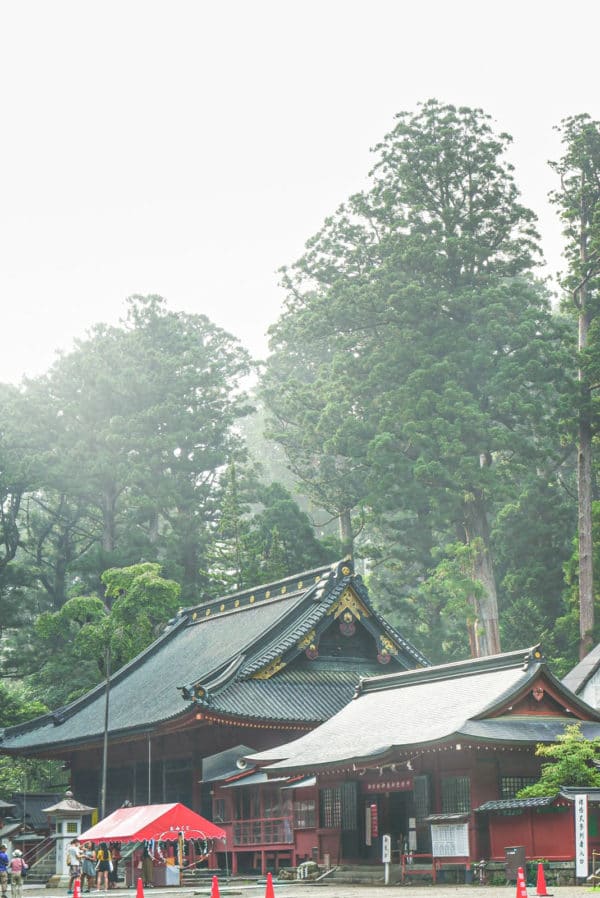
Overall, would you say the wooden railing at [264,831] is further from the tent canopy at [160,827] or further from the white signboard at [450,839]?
the tent canopy at [160,827]

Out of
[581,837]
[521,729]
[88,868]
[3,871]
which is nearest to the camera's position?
[581,837]

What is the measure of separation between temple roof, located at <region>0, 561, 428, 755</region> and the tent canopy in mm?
9618

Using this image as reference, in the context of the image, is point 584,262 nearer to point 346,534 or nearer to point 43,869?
point 346,534

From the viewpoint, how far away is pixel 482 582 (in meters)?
57.0

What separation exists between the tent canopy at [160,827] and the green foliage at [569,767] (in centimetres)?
698

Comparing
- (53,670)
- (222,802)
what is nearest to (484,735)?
(222,802)

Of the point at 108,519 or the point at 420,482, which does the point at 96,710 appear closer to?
the point at 420,482

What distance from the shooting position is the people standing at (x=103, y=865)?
3180 cm

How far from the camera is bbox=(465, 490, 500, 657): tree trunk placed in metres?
56.2

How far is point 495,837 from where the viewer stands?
2580 centimetres

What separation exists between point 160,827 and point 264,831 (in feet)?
31.0

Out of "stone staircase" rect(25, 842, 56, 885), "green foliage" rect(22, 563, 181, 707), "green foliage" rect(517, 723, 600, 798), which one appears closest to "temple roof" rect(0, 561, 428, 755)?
"green foliage" rect(22, 563, 181, 707)

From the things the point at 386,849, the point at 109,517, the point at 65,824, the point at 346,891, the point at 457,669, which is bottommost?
the point at 346,891

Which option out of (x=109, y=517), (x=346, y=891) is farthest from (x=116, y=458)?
(x=346, y=891)
